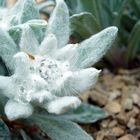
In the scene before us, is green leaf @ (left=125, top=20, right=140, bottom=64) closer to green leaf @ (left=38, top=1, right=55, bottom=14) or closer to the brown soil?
the brown soil

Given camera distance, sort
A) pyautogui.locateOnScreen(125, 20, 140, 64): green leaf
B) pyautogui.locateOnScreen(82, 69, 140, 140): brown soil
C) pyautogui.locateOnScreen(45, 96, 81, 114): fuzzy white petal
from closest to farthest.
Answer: pyautogui.locateOnScreen(45, 96, 81, 114): fuzzy white petal → pyautogui.locateOnScreen(82, 69, 140, 140): brown soil → pyautogui.locateOnScreen(125, 20, 140, 64): green leaf

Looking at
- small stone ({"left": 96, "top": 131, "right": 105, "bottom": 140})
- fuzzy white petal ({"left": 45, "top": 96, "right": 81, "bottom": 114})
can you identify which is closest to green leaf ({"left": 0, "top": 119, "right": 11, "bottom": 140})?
fuzzy white petal ({"left": 45, "top": 96, "right": 81, "bottom": 114})

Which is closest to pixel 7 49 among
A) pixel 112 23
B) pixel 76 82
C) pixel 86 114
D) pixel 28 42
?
pixel 28 42

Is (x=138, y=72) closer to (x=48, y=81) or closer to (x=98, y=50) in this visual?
(x=98, y=50)

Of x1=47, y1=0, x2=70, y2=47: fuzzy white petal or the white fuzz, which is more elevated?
x1=47, y1=0, x2=70, y2=47: fuzzy white petal

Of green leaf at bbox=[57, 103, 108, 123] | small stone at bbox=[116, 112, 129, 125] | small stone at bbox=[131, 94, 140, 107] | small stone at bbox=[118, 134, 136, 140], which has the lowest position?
small stone at bbox=[118, 134, 136, 140]

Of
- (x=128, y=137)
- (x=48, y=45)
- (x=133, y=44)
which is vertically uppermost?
(x=48, y=45)

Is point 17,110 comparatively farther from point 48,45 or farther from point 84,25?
point 84,25
